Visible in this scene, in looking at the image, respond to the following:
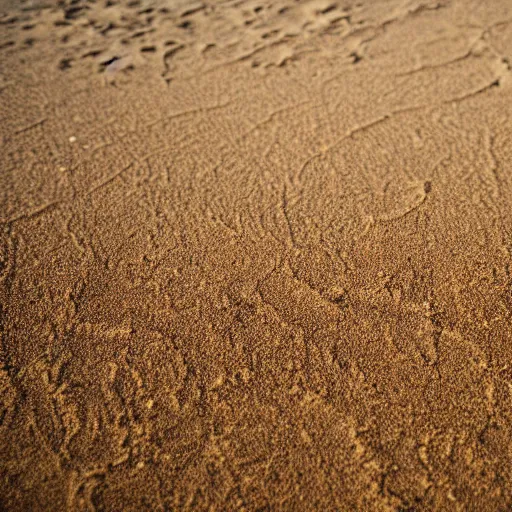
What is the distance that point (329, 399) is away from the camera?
146 centimetres

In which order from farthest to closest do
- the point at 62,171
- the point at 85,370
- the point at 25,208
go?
the point at 62,171 → the point at 25,208 → the point at 85,370

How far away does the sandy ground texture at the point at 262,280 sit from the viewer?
52.9 inches

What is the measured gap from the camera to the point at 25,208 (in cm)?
214

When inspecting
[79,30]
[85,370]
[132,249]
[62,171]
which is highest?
[79,30]

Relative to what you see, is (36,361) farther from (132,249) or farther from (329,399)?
(329,399)

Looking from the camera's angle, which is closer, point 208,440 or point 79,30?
point 208,440

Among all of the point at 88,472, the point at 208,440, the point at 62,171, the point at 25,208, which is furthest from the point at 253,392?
the point at 62,171

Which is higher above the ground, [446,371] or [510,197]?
[510,197]

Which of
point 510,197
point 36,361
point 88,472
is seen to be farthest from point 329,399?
point 510,197

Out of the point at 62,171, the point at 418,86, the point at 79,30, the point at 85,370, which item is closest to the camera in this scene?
the point at 85,370

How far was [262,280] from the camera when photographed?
1796mm

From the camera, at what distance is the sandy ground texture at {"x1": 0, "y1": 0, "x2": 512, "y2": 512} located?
1344 millimetres

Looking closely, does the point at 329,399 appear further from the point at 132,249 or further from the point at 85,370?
the point at 132,249

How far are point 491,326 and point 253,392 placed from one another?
845mm
